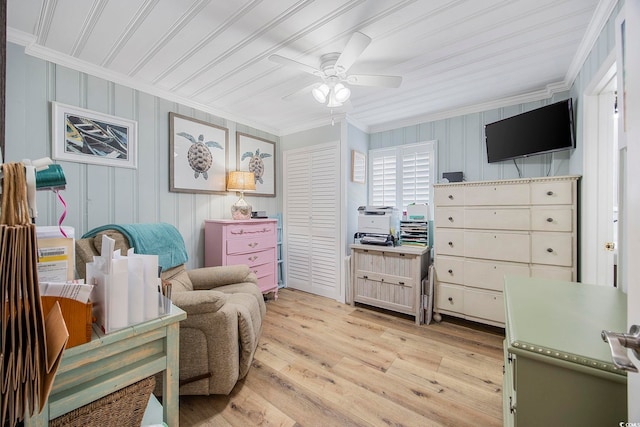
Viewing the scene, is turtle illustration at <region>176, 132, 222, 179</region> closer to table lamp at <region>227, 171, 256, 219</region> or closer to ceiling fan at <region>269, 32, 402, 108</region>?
table lamp at <region>227, 171, 256, 219</region>

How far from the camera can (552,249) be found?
7.09ft

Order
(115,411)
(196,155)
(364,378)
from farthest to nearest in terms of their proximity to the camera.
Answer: (196,155) < (364,378) < (115,411)

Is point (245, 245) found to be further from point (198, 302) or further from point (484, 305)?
point (484, 305)

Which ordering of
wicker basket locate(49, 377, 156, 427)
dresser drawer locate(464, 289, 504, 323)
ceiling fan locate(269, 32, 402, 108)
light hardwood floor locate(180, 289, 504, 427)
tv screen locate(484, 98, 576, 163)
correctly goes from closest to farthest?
wicker basket locate(49, 377, 156, 427), light hardwood floor locate(180, 289, 504, 427), ceiling fan locate(269, 32, 402, 108), tv screen locate(484, 98, 576, 163), dresser drawer locate(464, 289, 504, 323)

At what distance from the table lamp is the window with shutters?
171 centimetres

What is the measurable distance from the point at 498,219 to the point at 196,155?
3137mm

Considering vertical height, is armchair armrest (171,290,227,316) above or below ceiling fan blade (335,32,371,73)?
below

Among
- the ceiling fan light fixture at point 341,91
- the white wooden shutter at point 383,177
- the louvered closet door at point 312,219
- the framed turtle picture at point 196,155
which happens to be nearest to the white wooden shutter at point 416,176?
the white wooden shutter at point 383,177

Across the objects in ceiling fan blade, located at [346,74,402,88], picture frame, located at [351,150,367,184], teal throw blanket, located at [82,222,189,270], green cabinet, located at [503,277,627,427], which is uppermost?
ceiling fan blade, located at [346,74,402,88]

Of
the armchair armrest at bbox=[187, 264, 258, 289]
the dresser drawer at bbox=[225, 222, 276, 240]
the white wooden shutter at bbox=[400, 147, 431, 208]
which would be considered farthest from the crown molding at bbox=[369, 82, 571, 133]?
the armchair armrest at bbox=[187, 264, 258, 289]

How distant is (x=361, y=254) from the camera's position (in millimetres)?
3061

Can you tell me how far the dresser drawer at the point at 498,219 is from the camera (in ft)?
7.44

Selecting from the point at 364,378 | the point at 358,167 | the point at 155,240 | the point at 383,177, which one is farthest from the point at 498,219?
the point at 155,240

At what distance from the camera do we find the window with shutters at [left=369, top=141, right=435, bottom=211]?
319 centimetres
